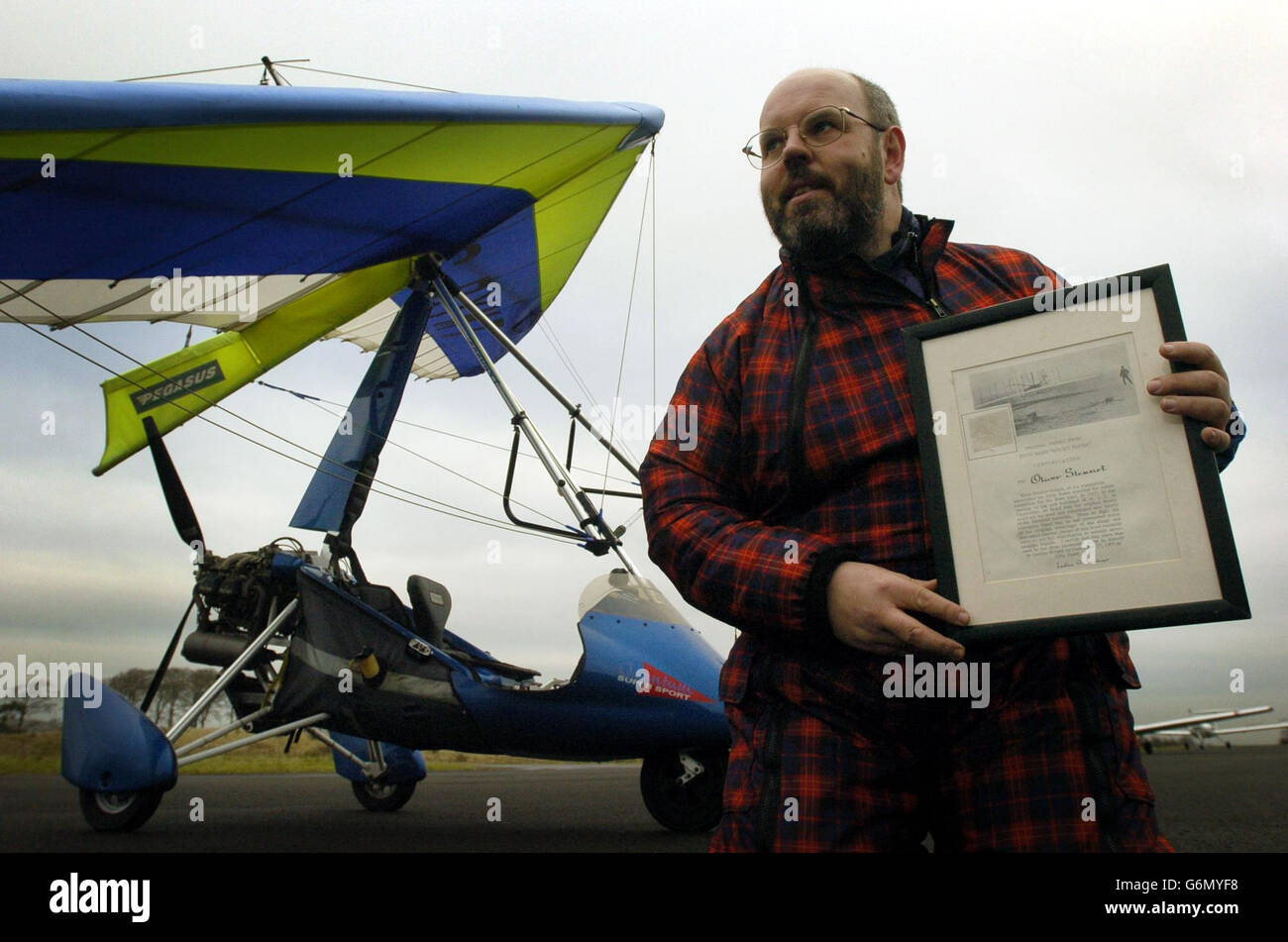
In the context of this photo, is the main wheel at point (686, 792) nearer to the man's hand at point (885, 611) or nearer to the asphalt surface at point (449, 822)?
the asphalt surface at point (449, 822)

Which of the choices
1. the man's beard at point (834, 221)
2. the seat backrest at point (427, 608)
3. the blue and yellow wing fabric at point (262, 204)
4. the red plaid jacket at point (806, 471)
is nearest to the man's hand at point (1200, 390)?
the red plaid jacket at point (806, 471)

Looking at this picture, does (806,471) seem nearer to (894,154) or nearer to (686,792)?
(894,154)

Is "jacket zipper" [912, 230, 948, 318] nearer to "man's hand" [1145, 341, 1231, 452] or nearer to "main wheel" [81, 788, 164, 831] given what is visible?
"man's hand" [1145, 341, 1231, 452]

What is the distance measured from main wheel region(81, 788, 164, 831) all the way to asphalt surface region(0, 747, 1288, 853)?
0.10 meters

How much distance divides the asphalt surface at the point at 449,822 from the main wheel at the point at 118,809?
103 mm

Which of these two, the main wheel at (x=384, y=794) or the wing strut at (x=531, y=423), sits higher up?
the wing strut at (x=531, y=423)

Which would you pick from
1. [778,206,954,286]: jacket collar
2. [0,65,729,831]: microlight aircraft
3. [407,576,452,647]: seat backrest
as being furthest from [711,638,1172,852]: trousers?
[407,576,452,647]: seat backrest

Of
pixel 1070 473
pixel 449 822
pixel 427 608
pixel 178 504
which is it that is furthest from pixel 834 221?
pixel 178 504

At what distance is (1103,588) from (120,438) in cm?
899

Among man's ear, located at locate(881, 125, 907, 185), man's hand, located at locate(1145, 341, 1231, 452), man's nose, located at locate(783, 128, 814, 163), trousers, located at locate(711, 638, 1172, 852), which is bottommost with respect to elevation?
trousers, located at locate(711, 638, 1172, 852)

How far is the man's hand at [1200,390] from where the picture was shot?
110 centimetres

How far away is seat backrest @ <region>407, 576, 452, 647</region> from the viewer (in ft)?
20.0

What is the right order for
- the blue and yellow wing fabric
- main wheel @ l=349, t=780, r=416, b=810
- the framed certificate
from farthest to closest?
main wheel @ l=349, t=780, r=416, b=810
the blue and yellow wing fabric
the framed certificate
